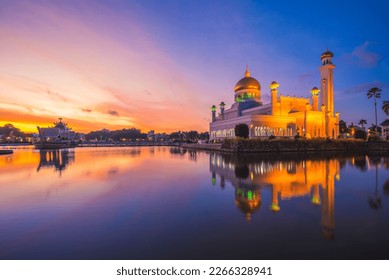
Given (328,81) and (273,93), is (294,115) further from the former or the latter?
(328,81)

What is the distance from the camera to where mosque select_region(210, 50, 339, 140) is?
146 feet

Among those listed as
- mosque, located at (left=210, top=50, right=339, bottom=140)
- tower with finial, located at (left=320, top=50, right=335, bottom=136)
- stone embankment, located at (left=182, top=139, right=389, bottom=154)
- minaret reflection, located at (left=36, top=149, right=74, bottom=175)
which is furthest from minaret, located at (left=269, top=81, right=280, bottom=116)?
minaret reflection, located at (left=36, top=149, right=74, bottom=175)

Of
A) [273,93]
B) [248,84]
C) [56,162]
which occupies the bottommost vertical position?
[56,162]

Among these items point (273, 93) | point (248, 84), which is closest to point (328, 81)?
point (273, 93)

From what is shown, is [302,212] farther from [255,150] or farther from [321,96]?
[321,96]

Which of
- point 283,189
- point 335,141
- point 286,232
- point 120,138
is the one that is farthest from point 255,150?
point 120,138

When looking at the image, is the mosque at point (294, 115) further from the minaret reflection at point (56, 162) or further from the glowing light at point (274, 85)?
the minaret reflection at point (56, 162)

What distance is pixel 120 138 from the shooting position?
417 feet

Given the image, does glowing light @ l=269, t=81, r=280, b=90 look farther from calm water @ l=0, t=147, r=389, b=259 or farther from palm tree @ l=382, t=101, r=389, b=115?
calm water @ l=0, t=147, r=389, b=259

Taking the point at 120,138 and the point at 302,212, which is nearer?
the point at 302,212

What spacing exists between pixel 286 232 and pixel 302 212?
170 centimetres

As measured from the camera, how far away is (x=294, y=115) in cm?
4669
